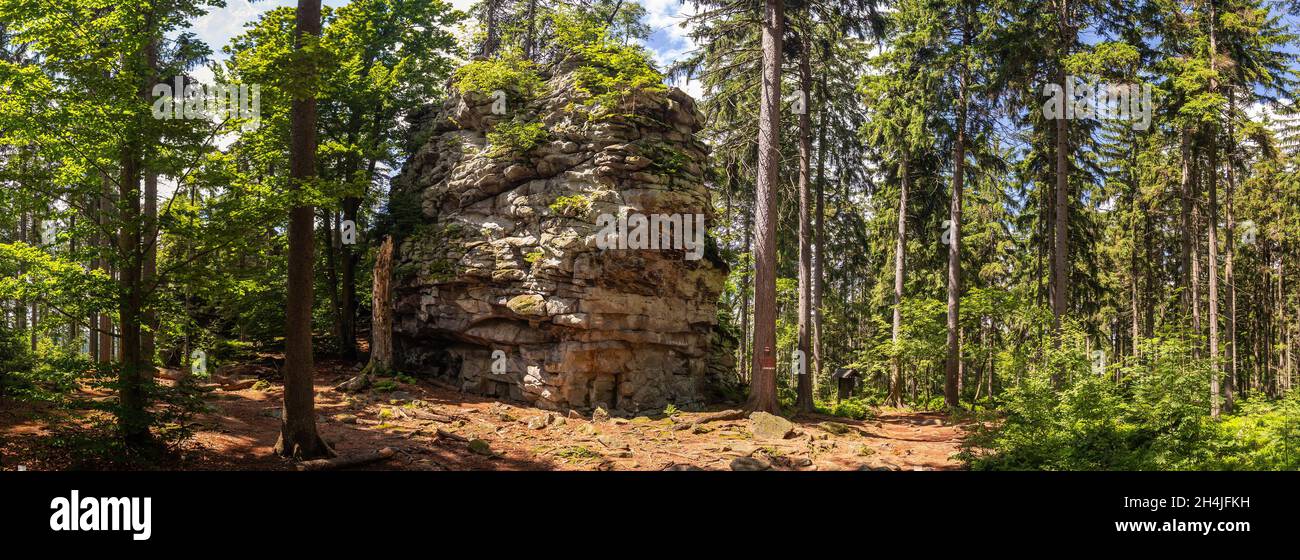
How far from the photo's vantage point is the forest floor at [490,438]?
29.5 ft

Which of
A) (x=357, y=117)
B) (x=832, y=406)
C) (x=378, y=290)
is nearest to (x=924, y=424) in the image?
(x=832, y=406)

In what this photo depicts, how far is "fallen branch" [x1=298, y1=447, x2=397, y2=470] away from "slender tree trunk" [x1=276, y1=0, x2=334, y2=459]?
1.01 ft

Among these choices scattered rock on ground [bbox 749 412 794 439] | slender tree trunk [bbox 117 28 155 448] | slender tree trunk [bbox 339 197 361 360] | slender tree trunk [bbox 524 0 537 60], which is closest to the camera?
slender tree trunk [bbox 117 28 155 448]

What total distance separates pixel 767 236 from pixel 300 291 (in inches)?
380

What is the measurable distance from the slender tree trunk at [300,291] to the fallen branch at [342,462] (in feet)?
1.01

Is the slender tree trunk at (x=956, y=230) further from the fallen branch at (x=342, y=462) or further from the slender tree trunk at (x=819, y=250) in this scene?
the fallen branch at (x=342, y=462)

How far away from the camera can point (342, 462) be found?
8.94 meters

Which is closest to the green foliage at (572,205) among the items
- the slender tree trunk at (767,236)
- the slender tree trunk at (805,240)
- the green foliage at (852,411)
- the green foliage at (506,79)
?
the green foliage at (506,79)

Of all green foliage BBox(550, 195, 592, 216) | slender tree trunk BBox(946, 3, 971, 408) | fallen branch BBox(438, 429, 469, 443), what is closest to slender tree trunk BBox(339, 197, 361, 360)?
green foliage BBox(550, 195, 592, 216)

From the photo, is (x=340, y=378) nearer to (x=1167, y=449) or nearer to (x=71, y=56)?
(x=71, y=56)

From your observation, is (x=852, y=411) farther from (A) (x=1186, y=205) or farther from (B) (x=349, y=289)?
(B) (x=349, y=289)

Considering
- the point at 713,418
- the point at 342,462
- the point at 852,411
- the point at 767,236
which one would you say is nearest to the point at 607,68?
the point at 767,236

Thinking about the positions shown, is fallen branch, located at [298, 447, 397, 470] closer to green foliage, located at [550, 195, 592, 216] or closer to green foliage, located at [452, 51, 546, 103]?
green foliage, located at [550, 195, 592, 216]

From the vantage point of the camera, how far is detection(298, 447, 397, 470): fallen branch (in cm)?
883
